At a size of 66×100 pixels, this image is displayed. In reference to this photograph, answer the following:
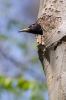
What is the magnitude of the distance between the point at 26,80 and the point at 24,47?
152cm

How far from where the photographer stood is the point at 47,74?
38.9 inches

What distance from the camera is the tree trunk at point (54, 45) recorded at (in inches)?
35.3

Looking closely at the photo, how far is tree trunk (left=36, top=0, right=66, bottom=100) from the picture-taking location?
0.90 m

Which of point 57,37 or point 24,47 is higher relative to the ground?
point 57,37

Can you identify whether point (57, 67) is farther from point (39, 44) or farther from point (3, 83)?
point (3, 83)

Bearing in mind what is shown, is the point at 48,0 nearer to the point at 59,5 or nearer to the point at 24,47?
the point at 59,5

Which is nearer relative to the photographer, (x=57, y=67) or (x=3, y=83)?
(x=57, y=67)

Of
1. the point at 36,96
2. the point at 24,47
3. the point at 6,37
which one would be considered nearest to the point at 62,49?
the point at 36,96

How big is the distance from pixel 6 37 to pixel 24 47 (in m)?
0.45

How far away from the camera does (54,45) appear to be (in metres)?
0.96

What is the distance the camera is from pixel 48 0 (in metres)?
1.08

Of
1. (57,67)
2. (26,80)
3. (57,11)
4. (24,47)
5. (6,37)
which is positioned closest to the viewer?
(57,67)

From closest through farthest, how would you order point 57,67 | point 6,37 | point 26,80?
point 57,67 < point 26,80 < point 6,37

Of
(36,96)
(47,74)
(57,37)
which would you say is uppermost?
(57,37)
